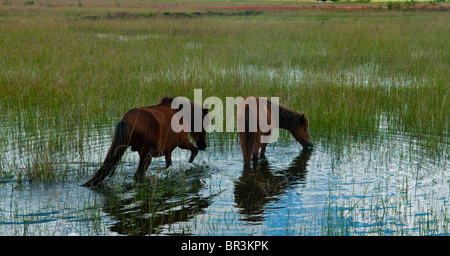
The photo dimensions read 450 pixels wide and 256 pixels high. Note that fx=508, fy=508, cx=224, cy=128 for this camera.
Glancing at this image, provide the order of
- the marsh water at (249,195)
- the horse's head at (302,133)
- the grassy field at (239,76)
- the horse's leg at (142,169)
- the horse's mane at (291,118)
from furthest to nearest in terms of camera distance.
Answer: the grassy field at (239,76), the horse's head at (302,133), the horse's mane at (291,118), the horse's leg at (142,169), the marsh water at (249,195)

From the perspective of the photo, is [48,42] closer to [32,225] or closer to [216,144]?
[216,144]

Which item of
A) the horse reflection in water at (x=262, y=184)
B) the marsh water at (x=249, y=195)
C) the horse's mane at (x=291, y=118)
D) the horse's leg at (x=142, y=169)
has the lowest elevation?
the horse reflection in water at (x=262, y=184)

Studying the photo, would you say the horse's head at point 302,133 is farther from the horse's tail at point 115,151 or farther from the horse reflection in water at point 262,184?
the horse's tail at point 115,151

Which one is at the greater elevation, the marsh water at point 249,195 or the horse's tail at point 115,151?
the horse's tail at point 115,151

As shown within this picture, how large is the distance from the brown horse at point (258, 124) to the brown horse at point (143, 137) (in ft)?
2.99

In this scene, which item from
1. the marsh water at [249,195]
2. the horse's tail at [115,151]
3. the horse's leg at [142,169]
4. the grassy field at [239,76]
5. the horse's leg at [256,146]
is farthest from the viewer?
the grassy field at [239,76]

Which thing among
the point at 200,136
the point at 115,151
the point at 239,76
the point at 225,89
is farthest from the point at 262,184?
the point at 239,76

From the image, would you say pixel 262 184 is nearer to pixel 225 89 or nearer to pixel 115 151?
pixel 115 151

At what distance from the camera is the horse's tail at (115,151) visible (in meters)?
6.19

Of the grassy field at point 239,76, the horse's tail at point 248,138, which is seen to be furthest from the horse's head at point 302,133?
the horse's tail at point 248,138

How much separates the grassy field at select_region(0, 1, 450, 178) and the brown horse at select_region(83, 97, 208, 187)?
181 centimetres

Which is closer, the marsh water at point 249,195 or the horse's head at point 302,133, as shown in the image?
the marsh water at point 249,195

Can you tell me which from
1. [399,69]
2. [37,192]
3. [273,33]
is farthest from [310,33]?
[37,192]

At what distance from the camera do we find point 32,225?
205 inches
